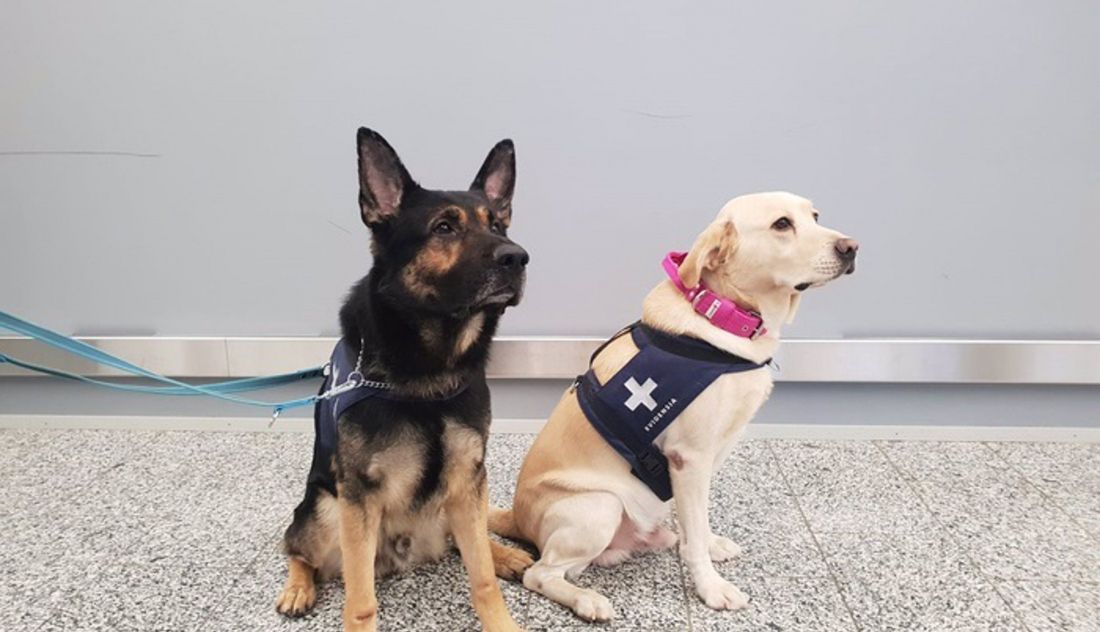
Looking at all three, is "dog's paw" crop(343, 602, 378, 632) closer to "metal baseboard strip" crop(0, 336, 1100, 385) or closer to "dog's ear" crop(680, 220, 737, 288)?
"dog's ear" crop(680, 220, 737, 288)

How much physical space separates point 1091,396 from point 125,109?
420 centimetres

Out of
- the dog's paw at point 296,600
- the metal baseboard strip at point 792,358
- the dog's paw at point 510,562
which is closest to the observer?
the dog's paw at point 296,600

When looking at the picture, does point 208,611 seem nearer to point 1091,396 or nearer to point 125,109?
point 125,109

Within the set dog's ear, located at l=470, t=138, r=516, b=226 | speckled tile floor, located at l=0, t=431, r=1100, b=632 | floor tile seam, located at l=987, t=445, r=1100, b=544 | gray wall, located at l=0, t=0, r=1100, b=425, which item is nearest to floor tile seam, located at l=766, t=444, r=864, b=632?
speckled tile floor, located at l=0, t=431, r=1100, b=632

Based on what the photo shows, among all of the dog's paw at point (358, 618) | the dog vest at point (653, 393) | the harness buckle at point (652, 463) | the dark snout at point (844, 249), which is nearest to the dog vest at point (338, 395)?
the dog's paw at point (358, 618)

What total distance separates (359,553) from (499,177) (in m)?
Answer: 0.94

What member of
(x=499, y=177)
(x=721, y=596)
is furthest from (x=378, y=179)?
(x=721, y=596)

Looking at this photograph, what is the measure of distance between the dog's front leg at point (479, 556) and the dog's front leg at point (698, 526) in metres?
0.49

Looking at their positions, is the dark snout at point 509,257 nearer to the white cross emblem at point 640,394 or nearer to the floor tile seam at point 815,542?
the white cross emblem at point 640,394

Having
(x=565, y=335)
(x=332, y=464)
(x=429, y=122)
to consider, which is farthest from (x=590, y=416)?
(x=429, y=122)

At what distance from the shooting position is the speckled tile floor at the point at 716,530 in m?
1.63

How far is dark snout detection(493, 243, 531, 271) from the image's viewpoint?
1292 mm

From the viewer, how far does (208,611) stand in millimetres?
1666

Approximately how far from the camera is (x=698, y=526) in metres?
1.63
